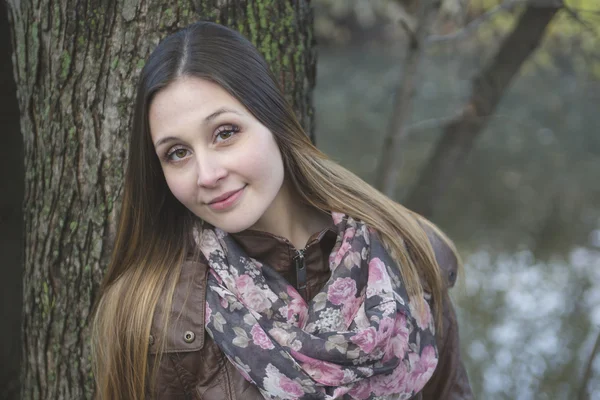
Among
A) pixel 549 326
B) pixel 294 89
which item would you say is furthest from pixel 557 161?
pixel 294 89

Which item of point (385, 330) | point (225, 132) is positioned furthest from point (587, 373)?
point (225, 132)

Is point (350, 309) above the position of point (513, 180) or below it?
above

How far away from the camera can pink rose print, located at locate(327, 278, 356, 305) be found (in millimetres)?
1800

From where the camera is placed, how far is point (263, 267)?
1.85 meters

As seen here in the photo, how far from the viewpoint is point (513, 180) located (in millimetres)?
8438

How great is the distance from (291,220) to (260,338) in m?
0.42

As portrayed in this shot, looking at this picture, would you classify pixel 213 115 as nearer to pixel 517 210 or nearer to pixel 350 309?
pixel 350 309

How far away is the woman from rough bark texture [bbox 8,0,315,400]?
0.97 feet

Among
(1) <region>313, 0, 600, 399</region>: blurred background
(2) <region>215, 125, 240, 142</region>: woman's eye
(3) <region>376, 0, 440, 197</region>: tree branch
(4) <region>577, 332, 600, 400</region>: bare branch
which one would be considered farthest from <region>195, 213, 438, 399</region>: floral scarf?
(3) <region>376, 0, 440, 197</region>: tree branch

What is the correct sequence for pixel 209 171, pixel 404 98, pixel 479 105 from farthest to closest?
pixel 479 105 → pixel 404 98 → pixel 209 171

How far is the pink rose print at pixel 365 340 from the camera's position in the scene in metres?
1.72

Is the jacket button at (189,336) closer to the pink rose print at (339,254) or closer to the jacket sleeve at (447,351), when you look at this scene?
the pink rose print at (339,254)

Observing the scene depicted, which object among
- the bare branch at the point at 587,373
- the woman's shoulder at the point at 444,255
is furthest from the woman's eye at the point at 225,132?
the bare branch at the point at 587,373

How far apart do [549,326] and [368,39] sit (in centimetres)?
1340
